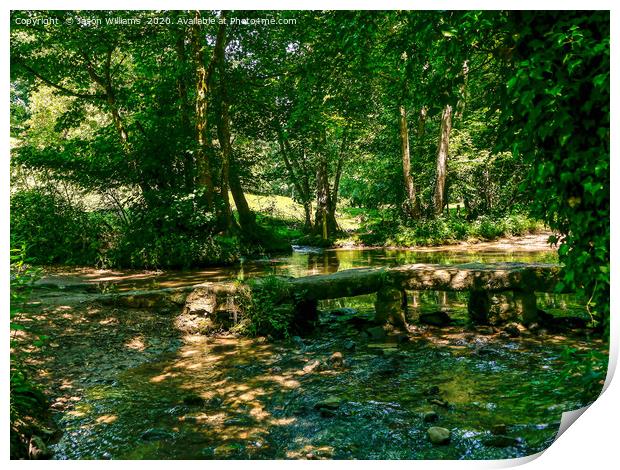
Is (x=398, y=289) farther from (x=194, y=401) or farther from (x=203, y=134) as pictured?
(x=203, y=134)

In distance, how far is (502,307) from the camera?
627cm

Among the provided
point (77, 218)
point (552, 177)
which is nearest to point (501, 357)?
point (552, 177)

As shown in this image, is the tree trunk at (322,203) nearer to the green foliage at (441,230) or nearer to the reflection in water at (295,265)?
the green foliage at (441,230)

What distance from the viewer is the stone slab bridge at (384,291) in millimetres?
6047

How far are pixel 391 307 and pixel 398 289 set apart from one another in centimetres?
27

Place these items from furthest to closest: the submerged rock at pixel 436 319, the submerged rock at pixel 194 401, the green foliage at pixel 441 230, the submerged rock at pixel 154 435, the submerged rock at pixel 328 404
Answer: the green foliage at pixel 441 230 < the submerged rock at pixel 436 319 < the submerged rock at pixel 194 401 < the submerged rock at pixel 328 404 < the submerged rock at pixel 154 435

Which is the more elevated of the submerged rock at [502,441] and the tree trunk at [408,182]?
the tree trunk at [408,182]

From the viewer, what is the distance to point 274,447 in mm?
3219

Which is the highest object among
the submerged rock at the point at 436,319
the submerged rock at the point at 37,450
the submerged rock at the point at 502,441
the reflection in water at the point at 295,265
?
the reflection in water at the point at 295,265

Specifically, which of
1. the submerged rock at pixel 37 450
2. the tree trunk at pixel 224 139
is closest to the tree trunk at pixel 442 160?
the tree trunk at pixel 224 139

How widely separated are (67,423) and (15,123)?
11.3 feet

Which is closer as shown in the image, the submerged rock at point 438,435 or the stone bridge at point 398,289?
the submerged rock at point 438,435

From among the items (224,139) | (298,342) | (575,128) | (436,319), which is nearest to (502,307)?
(436,319)

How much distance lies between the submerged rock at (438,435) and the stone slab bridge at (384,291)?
2994mm
